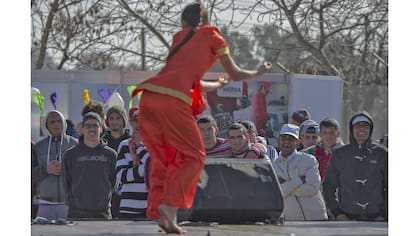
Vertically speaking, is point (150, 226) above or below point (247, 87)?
below

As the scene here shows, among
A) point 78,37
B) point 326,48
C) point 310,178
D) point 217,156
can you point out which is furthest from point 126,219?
point 326,48

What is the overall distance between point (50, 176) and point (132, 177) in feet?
2.38

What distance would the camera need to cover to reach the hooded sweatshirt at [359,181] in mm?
8516

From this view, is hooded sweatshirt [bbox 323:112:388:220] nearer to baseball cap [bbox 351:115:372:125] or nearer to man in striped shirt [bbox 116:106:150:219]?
baseball cap [bbox 351:115:372:125]

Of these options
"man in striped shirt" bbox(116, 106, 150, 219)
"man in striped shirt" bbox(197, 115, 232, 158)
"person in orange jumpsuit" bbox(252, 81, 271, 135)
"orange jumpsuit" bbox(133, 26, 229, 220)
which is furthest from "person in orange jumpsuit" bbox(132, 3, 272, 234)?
"person in orange jumpsuit" bbox(252, 81, 271, 135)

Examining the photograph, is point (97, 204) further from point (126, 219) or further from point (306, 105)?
point (306, 105)

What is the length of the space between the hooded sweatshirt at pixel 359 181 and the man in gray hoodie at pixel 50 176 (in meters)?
2.23

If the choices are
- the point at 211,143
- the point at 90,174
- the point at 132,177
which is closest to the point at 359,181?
the point at 211,143

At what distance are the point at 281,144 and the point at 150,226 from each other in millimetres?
2175

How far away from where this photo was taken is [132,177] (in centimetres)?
873

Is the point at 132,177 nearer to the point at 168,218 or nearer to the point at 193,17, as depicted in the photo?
the point at 168,218

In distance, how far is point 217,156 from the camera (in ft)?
28.9

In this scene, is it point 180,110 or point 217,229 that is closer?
point 180,110
